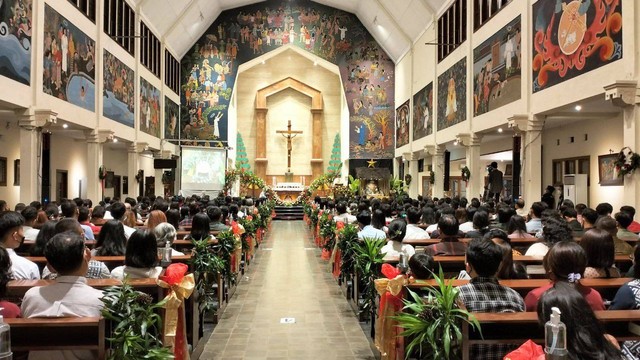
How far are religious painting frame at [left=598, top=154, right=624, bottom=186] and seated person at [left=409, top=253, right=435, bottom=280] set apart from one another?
8572 mm

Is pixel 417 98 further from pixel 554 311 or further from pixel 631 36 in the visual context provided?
pixel 554 311

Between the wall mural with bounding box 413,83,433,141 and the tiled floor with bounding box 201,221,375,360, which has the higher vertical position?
the wall mural with bounding box 413,83,433,141

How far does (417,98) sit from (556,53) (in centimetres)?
1090

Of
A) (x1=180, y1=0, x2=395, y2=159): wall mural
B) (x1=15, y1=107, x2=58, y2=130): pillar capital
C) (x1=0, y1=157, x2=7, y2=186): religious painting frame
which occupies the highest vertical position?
(x1=180, y1=0, x2=395, y2=159): wall mural

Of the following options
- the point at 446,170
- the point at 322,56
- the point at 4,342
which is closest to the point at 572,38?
the point at 446,170

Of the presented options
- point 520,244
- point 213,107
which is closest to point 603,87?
point 520,244

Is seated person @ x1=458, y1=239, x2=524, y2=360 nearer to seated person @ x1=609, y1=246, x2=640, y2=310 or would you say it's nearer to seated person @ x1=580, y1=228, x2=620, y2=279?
seated person @ x1=609, y1=246, x2=640, y2=310

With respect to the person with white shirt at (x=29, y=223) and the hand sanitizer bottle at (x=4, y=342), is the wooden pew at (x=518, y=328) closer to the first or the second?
the hand sanitizer bottle at (x=4, y=342)

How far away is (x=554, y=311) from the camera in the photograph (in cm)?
186

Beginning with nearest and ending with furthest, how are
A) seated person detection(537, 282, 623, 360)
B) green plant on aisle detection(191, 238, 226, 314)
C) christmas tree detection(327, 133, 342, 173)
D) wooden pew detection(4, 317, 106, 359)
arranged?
seated person detection(537, 282, 623, 360) → wooden pew detection(4, 317, 106, 359) → green plant on aisle detection(191, 238, 226, 314) → christmas tree detection(327, 133, 342, 173)

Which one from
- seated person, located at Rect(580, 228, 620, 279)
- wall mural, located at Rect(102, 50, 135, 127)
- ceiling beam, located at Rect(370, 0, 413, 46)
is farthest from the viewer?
ceiling beam, located at Rect(370, 0, 413, 46)

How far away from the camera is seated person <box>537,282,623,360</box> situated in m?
1.95

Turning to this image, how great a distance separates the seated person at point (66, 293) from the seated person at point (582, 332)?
2.23 m

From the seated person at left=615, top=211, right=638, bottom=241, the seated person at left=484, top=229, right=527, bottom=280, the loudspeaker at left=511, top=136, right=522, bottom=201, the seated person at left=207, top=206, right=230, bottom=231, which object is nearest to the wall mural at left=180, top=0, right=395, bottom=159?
the loudspeaker at left=511, top=136, right=522, bottom=201
